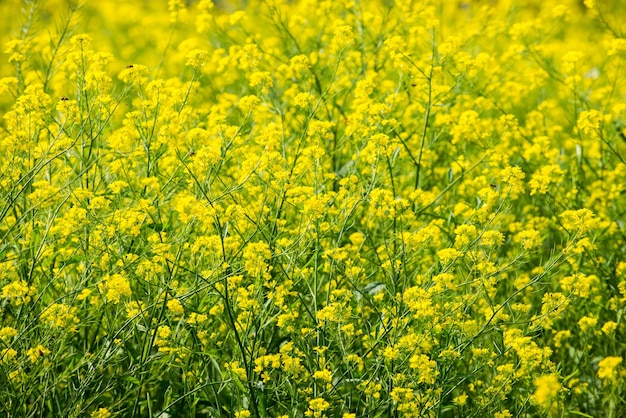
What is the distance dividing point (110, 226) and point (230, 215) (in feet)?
1.36

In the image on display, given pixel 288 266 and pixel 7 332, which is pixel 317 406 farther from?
pixel 7 332

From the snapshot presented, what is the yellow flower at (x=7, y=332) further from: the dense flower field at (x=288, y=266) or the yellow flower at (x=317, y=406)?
the yellow flower at (x=317, y=406)

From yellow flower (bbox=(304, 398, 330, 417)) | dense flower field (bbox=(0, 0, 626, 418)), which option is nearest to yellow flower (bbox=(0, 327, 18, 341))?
dense flower field (bbox=(0, 0, 626, 418))

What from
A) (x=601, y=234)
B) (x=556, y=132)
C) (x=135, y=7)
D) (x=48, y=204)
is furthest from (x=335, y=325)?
(x=135, y=7)

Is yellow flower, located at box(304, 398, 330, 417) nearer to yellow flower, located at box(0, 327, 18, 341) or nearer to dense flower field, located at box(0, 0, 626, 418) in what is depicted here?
dense flower field, located at box(0, 0, 626, 418)

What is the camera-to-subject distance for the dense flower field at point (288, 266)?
282cm

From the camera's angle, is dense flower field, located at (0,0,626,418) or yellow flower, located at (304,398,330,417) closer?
yellow flower, located at (304,398,330,417)

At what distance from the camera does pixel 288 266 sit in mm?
3096

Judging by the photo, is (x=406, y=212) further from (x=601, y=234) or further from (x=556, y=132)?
(x=556, y=132)

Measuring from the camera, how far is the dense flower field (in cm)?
282

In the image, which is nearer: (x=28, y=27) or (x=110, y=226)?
(x=110, y=226)

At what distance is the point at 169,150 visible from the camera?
3328mm

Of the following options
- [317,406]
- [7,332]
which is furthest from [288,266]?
[7,332]

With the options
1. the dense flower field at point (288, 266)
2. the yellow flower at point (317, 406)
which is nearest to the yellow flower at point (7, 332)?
the dense flower field at point (288, 266)
